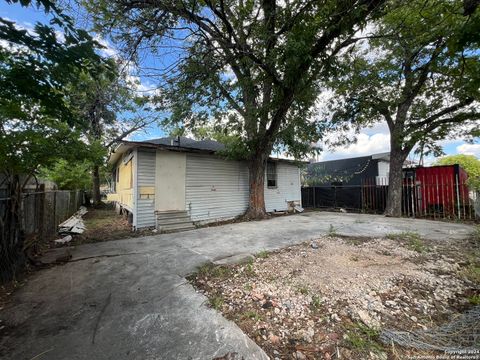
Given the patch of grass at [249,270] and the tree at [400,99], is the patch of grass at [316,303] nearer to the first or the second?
the patch of grass at [249,270]

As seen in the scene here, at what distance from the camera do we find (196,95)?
707cm

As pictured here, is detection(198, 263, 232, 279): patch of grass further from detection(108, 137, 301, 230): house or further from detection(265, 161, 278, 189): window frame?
detection(265, 161, 278, 189): window frame

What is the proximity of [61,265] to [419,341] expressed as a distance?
527 centimetres

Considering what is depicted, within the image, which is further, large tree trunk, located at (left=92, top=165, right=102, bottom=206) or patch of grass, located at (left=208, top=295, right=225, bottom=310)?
large tree trunk, located at (left=92, top=165, right=102, bottom=206)

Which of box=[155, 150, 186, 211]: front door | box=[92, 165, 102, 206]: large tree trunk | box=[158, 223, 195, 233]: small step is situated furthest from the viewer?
box=[92, 165, 102, 206]: large tree trunk

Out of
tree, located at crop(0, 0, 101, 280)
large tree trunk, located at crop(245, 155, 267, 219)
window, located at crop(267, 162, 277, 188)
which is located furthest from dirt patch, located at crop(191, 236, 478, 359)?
window, located at crop(267, 162, 277, 188)

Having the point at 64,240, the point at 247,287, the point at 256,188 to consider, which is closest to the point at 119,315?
the point at 247,287

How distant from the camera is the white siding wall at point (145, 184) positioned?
6.98 metres

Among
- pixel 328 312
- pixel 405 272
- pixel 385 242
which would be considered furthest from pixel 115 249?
pixel 385 242

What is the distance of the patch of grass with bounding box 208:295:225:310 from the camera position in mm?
2474

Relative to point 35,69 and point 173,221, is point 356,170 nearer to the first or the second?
point 173,221

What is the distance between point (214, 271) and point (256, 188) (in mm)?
5924

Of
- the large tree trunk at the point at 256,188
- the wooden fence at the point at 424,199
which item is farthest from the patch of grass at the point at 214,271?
the wooden fence at the point at 424,199

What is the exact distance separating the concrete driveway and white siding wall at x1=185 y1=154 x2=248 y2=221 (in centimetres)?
386
